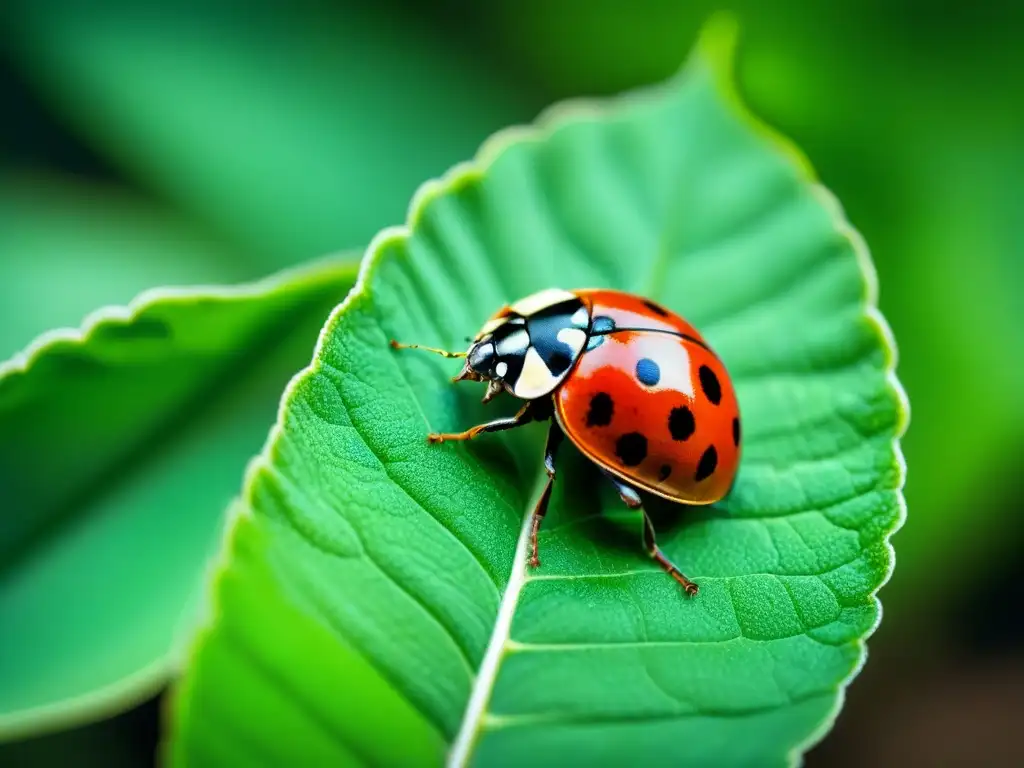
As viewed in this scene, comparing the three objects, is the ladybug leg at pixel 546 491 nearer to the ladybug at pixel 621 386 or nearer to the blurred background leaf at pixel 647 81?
the ladybug at pixel 621 386

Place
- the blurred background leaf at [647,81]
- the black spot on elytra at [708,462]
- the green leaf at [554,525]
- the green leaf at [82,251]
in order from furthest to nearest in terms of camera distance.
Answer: the blurred background leaf at [647,81] → the green leaf at [82,251] → the black spot on elytra at [708,462] → the green leaf at [554,525]

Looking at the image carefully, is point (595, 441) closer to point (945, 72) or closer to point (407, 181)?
point (407, 181)

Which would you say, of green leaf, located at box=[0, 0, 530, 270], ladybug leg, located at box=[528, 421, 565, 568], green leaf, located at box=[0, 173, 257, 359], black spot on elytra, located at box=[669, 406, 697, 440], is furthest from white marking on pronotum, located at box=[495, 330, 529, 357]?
green leaf, located at box=[0, 0, 530, 270]

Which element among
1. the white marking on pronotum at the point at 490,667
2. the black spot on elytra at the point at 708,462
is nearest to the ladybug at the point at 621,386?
the black spot on elytra at the point at 708,462

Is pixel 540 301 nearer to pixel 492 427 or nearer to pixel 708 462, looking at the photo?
pixel 492 427

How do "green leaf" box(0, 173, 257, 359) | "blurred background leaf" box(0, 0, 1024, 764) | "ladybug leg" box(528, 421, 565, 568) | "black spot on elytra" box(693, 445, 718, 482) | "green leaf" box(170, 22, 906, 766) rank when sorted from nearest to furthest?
"green leaf" box(170, 22, 906, 766) < "ladybug leg" box(528, 421, 565, 568) < "black spot on elytra" box(693, 445, 718, 482) < "green leaf" box(0, 173, 257, 359) < "blurred background leaf" box(0, 0, 1024, 764)

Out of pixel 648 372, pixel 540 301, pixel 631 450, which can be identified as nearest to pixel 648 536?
pixel 631 450

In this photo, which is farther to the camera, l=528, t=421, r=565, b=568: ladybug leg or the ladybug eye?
the ladybug eye

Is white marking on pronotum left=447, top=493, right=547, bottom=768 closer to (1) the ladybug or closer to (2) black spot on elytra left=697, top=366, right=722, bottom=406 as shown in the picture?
(1) the ladybug
